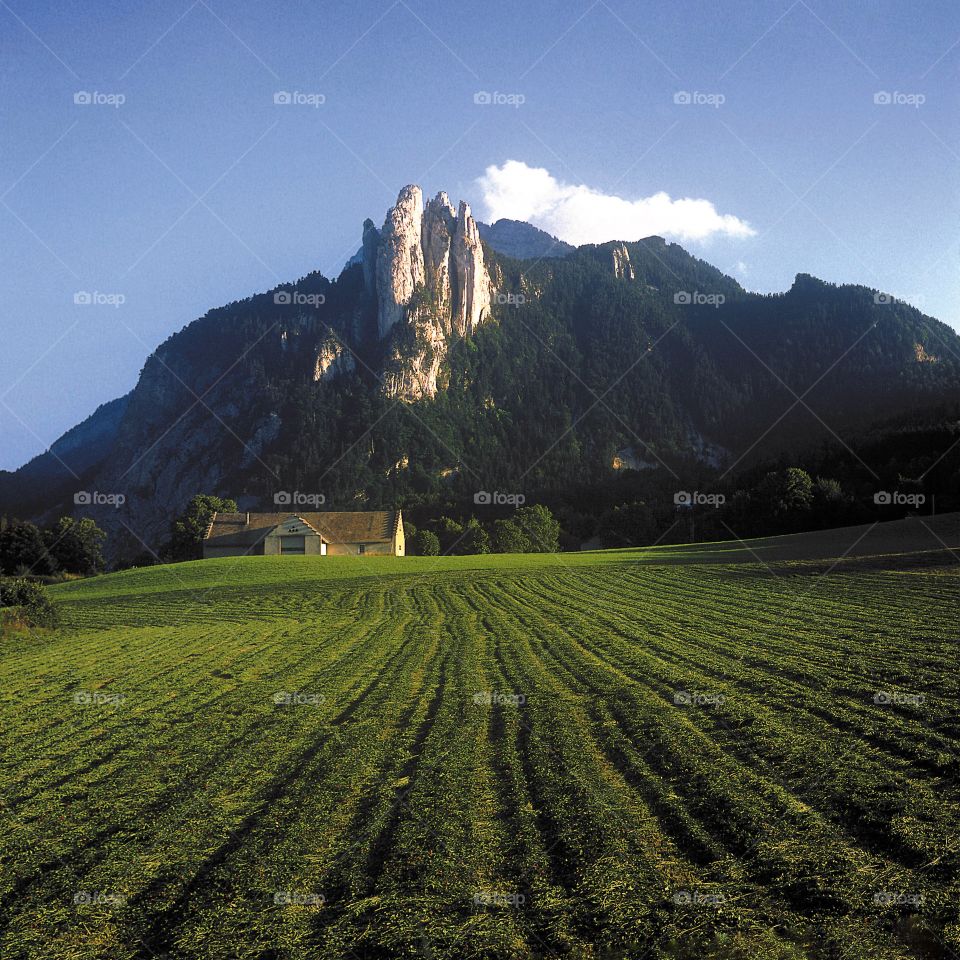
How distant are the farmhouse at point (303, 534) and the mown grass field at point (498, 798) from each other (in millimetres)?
70000

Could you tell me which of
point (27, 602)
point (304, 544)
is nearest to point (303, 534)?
point (304, 544)

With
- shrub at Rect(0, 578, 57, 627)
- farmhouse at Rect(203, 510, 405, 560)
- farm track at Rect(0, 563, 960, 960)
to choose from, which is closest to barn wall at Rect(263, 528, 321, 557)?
farmhouse at Rect(203, 510, 405, 560)

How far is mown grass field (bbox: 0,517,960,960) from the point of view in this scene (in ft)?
22.5

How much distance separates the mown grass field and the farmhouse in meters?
70.0

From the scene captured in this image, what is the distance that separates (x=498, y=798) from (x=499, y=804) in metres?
0.20

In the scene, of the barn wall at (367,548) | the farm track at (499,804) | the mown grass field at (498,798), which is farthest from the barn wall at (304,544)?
the farm track at (499,804)

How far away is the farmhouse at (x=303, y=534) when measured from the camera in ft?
305

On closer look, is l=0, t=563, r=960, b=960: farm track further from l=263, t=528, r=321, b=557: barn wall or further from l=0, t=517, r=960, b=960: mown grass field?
l=263, t=528, r=321, b=557: barn wall

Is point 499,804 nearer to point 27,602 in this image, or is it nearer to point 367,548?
point 27,602

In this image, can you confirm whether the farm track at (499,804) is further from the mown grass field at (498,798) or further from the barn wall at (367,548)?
the barn wall at (367,548)

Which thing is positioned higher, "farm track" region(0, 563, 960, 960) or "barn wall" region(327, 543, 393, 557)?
"farm track" region(0, 563, 960, 960)

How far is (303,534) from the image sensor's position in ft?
306

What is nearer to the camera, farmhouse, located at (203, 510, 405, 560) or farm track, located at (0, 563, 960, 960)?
farm track, located at (0, 563, 960, 960)

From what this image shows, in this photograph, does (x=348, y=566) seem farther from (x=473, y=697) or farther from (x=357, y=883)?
(x=357, y=883)
